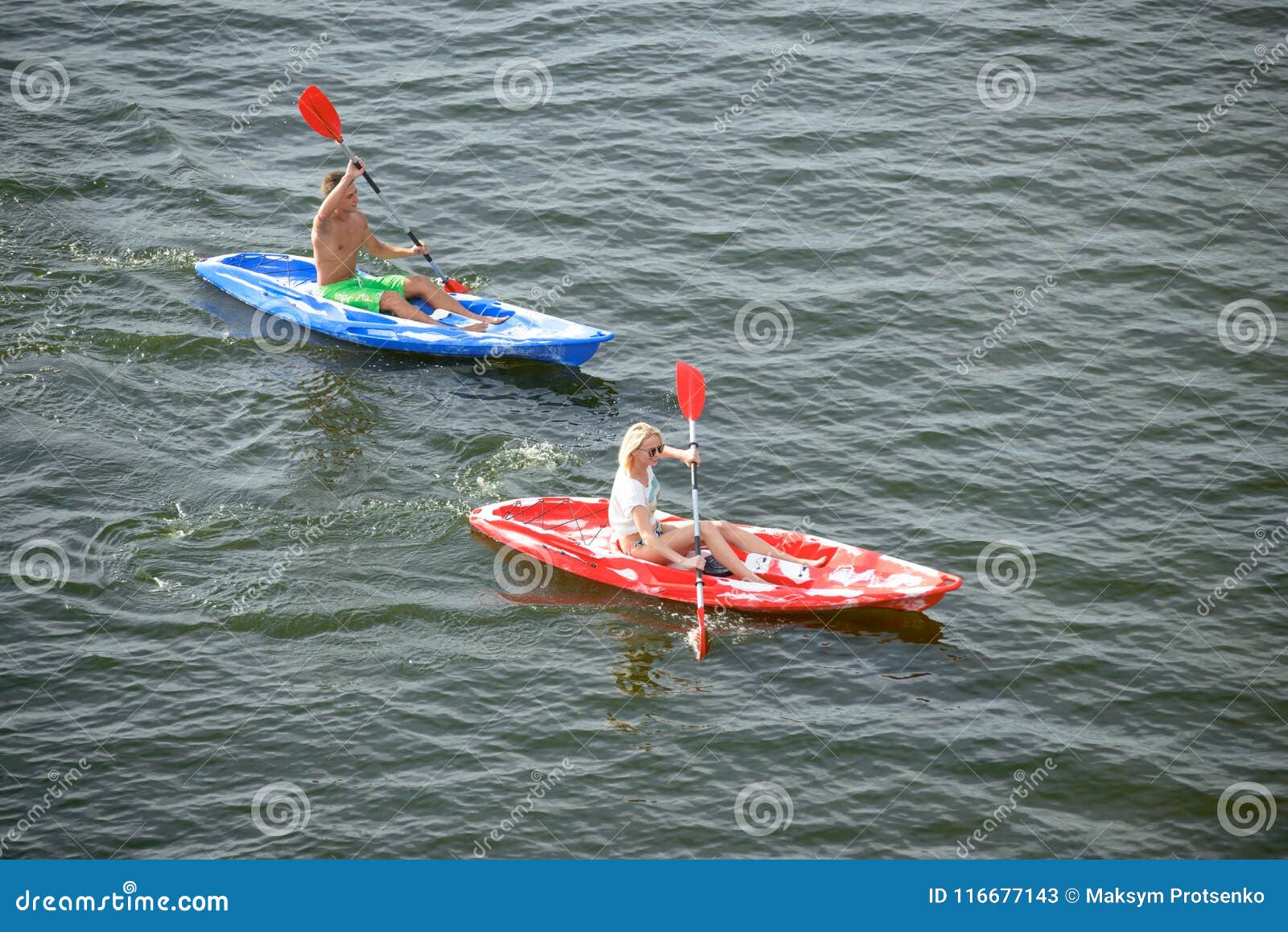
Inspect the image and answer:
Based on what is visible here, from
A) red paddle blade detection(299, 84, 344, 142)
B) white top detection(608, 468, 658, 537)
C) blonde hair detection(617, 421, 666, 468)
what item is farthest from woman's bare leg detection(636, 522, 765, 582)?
red paddle blade detection(299, 84, 344, 142)

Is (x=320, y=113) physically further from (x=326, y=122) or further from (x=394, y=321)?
(x=394, y=321)

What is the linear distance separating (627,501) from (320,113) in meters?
5.64

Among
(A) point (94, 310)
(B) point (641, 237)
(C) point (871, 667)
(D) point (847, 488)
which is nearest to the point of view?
(C) point (871, 667)

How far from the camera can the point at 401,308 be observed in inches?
502

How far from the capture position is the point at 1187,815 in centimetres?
828

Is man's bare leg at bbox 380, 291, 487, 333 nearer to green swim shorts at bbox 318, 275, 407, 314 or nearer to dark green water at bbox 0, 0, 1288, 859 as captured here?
green swim shorts at bbox 318, 275, 407, 314

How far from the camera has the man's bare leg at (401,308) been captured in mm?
12711

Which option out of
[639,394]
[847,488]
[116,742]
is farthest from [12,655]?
[847,488]

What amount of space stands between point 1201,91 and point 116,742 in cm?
1408

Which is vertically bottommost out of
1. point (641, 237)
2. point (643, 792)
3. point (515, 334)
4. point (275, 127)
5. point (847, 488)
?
point (643, 792)

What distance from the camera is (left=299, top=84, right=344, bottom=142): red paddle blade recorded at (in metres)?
12.7

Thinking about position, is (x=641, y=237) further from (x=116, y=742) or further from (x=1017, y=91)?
(x=116, y=742)

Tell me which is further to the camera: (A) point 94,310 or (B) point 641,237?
(B) point 641,237

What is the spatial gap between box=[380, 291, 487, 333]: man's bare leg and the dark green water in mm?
452
